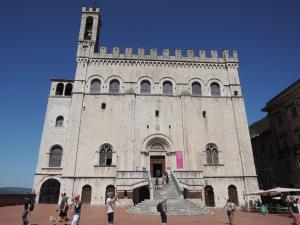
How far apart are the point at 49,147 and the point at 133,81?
13.2 m

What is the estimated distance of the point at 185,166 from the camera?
2642 cm

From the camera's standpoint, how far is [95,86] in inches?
1188

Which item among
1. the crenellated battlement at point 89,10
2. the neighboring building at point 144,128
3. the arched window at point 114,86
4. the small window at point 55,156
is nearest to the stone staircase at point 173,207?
the neighboring building at point 144,128

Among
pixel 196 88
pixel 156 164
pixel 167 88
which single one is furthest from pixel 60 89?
pixel 196 88

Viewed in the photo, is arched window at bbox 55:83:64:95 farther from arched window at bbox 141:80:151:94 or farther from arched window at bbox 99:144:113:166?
arched window at bbox 141:80:151:94

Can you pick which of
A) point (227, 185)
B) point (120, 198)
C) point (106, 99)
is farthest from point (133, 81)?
point (227, 185)

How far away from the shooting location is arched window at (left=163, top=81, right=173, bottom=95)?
101 feet

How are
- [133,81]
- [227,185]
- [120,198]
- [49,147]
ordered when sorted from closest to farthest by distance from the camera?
[120,198] → [227,185] → [49,147] → [133,81]

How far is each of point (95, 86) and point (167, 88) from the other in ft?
30.9

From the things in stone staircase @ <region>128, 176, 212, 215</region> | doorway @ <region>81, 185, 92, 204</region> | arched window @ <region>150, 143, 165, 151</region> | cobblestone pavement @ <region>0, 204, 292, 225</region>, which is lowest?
cobblestone pavement @ <region>0, 204, 292, 225</region>

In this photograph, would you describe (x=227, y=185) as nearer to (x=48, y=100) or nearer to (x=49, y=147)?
(x=49, y=147)

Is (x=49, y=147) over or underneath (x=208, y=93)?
underneath

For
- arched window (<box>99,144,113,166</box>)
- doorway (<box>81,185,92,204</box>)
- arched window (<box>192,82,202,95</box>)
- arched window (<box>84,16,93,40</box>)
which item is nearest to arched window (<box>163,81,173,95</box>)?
arched window (<box>192,82,202,95</box>)

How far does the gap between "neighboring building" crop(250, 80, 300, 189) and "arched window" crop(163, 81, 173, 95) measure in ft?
52.7
